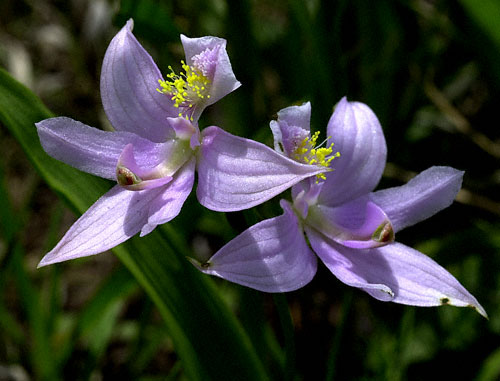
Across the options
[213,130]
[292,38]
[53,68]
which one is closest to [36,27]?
[53,68]

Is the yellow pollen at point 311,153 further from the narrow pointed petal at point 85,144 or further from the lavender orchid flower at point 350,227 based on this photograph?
the narrow pointed petal at point 85,144

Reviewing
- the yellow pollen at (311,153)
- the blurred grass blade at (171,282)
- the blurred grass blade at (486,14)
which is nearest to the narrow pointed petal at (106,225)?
the blurred grass blade at (171,282)

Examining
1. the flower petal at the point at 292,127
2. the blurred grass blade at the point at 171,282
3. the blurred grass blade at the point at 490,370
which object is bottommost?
the blurred grass blade at the point at 490,370

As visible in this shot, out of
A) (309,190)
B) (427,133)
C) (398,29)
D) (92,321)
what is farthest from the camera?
(427,133)

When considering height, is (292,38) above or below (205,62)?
below

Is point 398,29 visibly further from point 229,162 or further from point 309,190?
point 229,162

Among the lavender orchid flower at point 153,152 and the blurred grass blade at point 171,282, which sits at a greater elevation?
the lavender orchid flower at point 153,152

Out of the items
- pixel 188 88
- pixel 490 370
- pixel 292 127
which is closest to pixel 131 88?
pixel 188 88

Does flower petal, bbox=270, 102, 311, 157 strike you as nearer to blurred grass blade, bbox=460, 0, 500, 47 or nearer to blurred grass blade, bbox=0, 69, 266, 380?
blurred grass blade, bbox=0, 69, 266, 380
